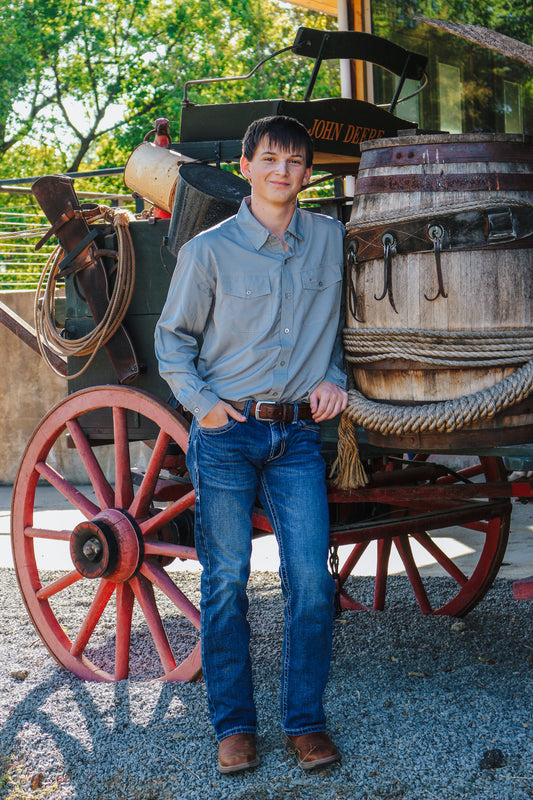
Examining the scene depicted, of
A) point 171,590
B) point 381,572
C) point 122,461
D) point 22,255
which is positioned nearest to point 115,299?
point 122,461

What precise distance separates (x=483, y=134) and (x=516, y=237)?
0.28 m

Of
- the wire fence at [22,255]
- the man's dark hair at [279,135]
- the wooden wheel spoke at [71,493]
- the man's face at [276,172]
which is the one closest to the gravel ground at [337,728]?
the wooden wheel spoke at [71,493]

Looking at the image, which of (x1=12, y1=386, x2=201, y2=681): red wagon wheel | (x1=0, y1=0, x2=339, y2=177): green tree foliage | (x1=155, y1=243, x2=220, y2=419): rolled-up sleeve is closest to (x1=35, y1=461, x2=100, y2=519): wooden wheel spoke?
(x1=12, y1=386, x2=201, y2=681): red wagon wheel

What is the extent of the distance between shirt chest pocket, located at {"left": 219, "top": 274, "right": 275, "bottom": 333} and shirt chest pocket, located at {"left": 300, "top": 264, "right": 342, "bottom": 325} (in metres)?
0.11

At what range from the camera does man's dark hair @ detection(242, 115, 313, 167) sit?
2.38 m

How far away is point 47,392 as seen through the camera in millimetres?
7773

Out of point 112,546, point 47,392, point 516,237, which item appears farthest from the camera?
point 47,392

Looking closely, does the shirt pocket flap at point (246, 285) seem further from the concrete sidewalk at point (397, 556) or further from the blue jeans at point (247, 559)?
the concrete sidewalk at point (397, 556)

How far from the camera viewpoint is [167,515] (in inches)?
116

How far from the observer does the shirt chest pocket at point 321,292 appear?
2436mm

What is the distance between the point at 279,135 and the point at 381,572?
2082 mm

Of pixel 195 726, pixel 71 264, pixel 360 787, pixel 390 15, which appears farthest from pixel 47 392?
pixel 360 787

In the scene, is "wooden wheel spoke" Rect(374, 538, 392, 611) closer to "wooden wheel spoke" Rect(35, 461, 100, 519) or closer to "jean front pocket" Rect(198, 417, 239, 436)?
"wooden wheel spoke" Rect(35, 461, 100, 519)

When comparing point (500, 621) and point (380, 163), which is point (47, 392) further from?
point (380, 163)
